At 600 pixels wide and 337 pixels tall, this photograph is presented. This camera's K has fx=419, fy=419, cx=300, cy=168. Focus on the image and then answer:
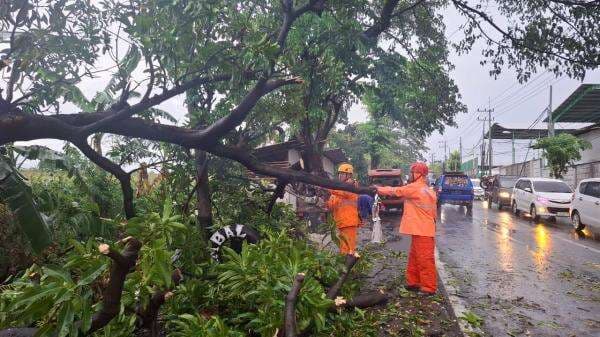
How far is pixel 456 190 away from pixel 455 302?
50.3 feet

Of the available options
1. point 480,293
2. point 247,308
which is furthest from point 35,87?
point 480,293

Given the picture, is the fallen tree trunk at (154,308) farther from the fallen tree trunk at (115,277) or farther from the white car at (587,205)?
the white car at (587,205)

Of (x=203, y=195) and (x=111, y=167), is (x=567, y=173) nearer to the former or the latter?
(x=203, y=195)

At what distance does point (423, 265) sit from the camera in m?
6.04

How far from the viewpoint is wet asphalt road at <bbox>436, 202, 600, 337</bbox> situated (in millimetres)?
5129

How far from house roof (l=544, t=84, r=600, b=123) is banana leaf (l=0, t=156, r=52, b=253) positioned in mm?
26104

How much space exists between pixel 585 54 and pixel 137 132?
7.19m

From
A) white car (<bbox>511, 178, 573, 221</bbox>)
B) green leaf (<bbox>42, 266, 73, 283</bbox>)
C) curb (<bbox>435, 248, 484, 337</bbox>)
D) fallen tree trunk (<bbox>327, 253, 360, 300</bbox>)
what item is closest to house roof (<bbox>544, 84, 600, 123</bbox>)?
white car (<bbox>511, 178, 573, 221</bbox>)

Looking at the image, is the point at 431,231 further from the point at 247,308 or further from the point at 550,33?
the point at 550,33

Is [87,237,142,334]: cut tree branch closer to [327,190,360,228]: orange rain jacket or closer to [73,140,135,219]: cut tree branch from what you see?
[73,140,135,219]: cut tree branch

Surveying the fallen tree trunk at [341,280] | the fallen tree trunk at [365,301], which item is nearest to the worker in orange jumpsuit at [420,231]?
the fallen tree trunk at [365,301]

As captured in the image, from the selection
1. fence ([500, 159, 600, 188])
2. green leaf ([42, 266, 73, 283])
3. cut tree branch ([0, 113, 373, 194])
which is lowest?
green leaf ([42, 266, 73, 283])

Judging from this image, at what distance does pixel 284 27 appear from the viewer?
4305 mm

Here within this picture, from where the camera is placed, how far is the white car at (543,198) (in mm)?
16062
